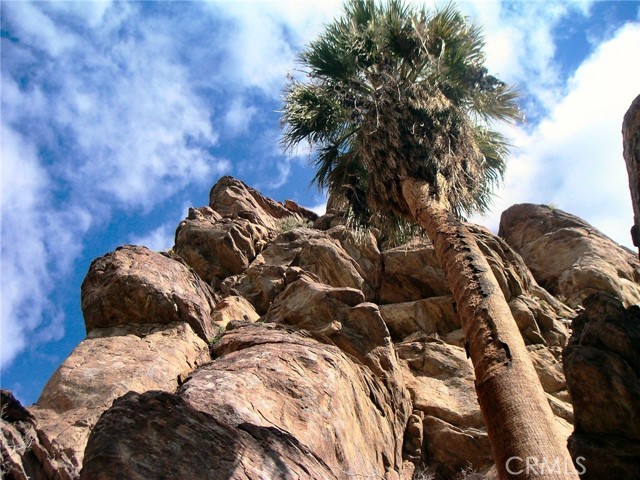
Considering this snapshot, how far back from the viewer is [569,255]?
1900 centimetres

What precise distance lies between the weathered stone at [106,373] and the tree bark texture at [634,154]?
7.53 meters

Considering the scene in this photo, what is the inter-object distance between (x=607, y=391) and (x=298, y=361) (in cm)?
454

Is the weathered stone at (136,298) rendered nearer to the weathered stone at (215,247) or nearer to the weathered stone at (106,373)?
the weathered stone at (106,373)

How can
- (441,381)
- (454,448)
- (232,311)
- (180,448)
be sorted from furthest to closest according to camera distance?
(232,311) < (441,381) < (454,448) < (180,448)

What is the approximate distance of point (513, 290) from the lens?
15680 millimetres

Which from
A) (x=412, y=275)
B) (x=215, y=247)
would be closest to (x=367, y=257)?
(x=412, y=275)

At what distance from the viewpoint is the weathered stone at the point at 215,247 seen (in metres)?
18.0

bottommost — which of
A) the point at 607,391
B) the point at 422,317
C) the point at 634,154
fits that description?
the point at 607,391

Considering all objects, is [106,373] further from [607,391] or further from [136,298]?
[607,391]

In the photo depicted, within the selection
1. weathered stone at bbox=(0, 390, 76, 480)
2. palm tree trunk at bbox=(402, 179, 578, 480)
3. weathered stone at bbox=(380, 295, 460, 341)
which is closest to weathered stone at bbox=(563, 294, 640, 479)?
palm tree trunk at bbox=(402, 179, 578, 480)

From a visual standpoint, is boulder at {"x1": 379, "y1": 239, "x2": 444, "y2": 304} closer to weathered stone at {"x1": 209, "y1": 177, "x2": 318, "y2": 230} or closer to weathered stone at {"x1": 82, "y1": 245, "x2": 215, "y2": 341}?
weathered stone at {"x1": 82, "y1": 245, "x2": 215, "y2": 341}

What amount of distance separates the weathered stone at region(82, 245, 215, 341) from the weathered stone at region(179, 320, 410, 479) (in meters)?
0.84

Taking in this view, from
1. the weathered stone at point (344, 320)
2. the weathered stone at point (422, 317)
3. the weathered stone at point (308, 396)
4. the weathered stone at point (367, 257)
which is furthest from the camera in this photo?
the weathered stone at point (367, 257)

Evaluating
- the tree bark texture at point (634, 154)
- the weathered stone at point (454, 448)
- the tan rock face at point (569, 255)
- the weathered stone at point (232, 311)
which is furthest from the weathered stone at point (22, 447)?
the tan rock face at point (569, 255)
